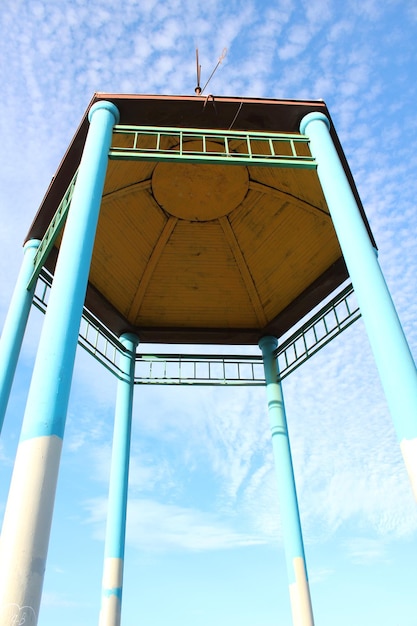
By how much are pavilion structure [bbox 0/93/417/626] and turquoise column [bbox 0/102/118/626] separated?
0.06ft

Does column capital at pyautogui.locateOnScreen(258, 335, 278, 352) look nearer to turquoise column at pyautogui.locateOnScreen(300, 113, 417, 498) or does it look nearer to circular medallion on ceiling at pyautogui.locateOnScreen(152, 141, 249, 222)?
circular medallion on ceiling at pyautogui.locateOnScreen(152, 141, 249, 222)

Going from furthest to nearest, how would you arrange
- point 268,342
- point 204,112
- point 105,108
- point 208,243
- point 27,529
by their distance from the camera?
point 268,342 → point 208,243 → point 204,112 → point 105,108 → point 27,529

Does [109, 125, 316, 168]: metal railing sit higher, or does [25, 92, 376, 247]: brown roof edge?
[25, 92, 376, 247]: brown roof edge

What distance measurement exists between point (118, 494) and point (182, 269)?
23.5ft

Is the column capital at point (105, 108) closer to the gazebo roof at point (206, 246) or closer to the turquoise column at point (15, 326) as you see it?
the gazebo roof at point (206, 246)

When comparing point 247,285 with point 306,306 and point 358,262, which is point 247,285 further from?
point 358,262

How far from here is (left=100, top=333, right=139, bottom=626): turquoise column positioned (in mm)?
10820

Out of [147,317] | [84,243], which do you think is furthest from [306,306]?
[84,243]

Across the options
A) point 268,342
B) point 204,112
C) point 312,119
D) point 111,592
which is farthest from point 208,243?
→ point 111,592

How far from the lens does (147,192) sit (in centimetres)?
1355

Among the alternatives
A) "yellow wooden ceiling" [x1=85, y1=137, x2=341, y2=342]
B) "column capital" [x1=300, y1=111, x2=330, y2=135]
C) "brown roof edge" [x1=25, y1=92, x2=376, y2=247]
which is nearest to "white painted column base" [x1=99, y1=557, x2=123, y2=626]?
"yellow wooden ceiling" [x1=85, y1=137, x2=341, y2=342]

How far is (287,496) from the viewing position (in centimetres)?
1263

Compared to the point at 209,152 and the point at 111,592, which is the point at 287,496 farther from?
the point at 209,152

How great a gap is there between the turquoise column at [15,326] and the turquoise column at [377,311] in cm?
728
